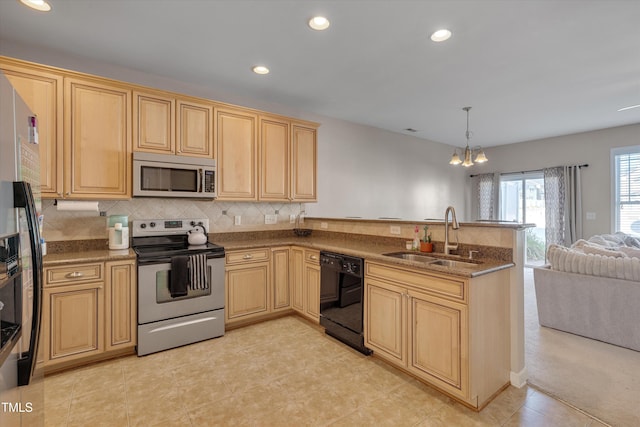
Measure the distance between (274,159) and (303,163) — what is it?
43 cm

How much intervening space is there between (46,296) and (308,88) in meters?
3.23

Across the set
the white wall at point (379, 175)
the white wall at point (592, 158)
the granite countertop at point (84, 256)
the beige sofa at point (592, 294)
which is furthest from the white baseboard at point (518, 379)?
the white wall at point (592, 158)

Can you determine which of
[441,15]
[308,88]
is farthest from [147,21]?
[441,15]

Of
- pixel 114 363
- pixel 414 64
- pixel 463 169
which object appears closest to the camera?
pixel 114 363

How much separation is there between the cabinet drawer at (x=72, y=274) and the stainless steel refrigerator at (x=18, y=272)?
1479 mm

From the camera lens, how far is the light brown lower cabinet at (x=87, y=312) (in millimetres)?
2295

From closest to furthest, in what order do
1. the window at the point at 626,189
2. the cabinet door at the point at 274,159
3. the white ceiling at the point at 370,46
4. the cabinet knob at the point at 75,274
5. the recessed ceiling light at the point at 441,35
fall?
the white ceiling at the point at 370,46 → the cabinet knob at the point at 75,274 → the recessed ceiling light at the point at 441,35 → the cabinet door at the point at 274,159 → the window at the point at 626,189

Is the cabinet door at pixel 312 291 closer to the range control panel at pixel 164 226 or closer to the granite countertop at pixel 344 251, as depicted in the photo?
the granite countertop at pixel 344 251

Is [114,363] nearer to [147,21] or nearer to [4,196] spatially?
[4,196]

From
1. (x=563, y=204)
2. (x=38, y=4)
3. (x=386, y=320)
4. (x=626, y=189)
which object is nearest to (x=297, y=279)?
(x=386, y=320)

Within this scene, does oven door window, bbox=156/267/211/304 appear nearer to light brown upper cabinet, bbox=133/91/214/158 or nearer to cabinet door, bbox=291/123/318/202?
light brown upper cabinet, bbox=133/91/214/158

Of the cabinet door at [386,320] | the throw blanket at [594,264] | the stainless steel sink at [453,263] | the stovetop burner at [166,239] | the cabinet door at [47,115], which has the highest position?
the cabinet door at [47,115]

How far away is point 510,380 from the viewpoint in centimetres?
220

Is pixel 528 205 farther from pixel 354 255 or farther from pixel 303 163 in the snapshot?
pixel 354 255
